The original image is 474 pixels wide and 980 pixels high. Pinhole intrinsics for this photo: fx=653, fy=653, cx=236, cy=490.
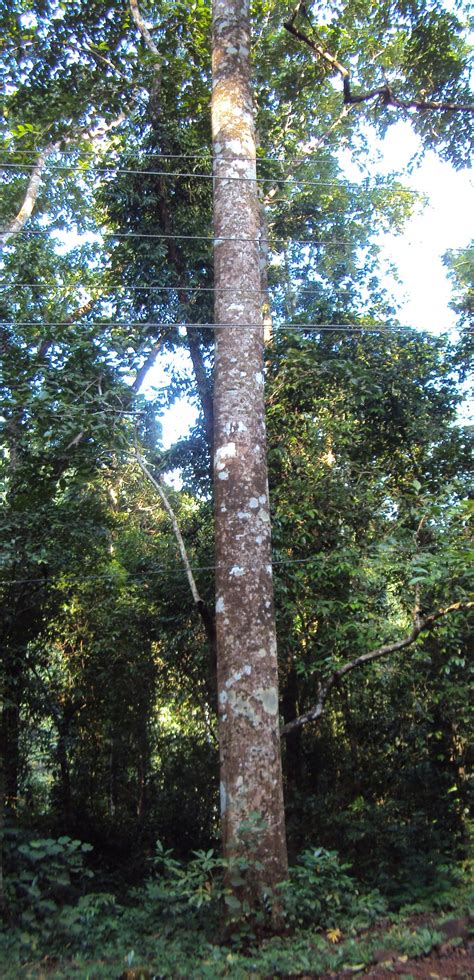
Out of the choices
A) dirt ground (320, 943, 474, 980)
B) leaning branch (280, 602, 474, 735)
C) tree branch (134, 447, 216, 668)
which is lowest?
dirt ground (320, 943, 474, 980)

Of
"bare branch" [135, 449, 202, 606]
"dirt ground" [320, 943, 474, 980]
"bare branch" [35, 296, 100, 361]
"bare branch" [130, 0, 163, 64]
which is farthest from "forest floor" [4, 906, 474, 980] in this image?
Answer: "bare branch" [130, 0, 163, 64]

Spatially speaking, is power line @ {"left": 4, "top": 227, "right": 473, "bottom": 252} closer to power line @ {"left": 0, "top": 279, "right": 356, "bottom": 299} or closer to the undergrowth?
power line @ {"left": 0, "top": 279, "right": 356, "bottom": 299}

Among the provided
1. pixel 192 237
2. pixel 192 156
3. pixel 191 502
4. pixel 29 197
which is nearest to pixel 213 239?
pixel 192 237

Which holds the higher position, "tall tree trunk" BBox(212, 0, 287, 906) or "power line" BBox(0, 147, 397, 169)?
"power line" BBox(0, 147, 397, 169)

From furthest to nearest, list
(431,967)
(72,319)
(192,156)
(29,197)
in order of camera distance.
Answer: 1. (29,197)
2. (72,319)
3. (192,156)
4. (431,967)

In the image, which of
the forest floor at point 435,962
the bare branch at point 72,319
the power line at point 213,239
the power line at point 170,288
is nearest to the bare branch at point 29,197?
the power line at point 213,239

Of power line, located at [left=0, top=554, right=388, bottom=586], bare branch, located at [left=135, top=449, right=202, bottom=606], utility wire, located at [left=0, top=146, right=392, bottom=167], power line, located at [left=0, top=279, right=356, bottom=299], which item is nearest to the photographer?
power line, located at [left=0, top=279, right=356, bottom=299]

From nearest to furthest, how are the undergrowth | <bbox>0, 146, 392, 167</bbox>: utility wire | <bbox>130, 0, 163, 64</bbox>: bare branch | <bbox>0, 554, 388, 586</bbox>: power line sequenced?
the undergrowth → <bbox>0, 554, 388, 586</bbox>: power line → <bbox>0, 146, 392, 167</bbox>: utility wire → <bbox>130, 0, 163, 64</bbox>: bare branch

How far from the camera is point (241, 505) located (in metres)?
4.89

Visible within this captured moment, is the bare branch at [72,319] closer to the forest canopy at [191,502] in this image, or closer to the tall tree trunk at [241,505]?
the forest canopy at [191,502]

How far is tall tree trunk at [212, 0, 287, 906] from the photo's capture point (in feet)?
13.8

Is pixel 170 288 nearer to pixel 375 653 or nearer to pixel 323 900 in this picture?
pixel 375 653

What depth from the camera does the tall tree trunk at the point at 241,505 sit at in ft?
13.8

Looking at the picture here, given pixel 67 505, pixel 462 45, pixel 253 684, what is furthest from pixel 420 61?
pixel 253 684
